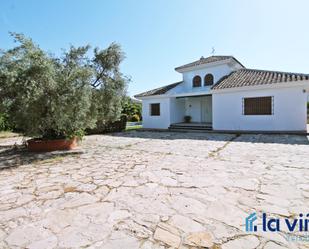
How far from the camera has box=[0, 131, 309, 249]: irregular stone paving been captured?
7.72 feet

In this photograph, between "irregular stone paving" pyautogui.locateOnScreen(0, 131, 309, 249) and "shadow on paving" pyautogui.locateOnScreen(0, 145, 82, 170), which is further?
"shadow on paving" pyautogui.locateOnScreen(0, 145, 82, 170)

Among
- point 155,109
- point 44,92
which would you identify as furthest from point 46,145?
point 155,109

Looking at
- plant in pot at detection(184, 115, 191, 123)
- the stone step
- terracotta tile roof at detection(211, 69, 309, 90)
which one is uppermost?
terracotta tile roof at detection(211, 69, 309, 90)

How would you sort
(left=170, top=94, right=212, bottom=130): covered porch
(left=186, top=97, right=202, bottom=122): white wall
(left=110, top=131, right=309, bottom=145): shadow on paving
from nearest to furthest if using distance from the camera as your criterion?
A: (left=110, top=131, right=309, bottom=145): shadow on paving < (left=170, top=94, right=212, bottom=130): covered porch < (left=186, top=97, right=202, bottom=122): white wall

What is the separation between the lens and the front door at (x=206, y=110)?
18.8m

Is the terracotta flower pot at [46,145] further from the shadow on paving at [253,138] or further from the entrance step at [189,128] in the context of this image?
the entrance step at [189,128]

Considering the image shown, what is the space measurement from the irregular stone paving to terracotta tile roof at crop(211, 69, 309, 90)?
8812 millimetres

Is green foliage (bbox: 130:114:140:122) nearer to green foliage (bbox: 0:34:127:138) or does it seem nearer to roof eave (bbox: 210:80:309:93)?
roof eave (bbox: 210:80:309:93)

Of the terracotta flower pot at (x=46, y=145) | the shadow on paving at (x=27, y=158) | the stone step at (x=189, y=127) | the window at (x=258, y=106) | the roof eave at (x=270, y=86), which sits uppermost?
the roof eave at (x=270, y=86)

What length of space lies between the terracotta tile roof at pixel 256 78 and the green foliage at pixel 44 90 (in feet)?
35.0

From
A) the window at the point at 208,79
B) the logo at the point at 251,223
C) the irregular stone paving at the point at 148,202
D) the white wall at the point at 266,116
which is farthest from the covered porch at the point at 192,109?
the logo at the point at 251,223

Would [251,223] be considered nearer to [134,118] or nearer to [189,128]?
[189,128]

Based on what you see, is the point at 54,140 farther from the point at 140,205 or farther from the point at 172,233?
the point at 172,233

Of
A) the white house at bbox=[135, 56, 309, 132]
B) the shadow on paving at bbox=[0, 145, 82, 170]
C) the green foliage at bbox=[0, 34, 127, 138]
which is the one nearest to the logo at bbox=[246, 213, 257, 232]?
the shadow on paving at bbox=[0, 145, 82, 170]
